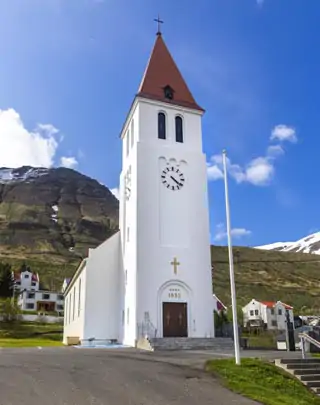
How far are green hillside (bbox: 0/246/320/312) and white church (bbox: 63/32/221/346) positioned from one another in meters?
57.1

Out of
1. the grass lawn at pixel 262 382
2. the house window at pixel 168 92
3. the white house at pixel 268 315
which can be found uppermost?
the house window at pixel 168 92

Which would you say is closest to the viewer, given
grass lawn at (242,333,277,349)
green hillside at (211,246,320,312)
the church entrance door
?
the church entrance door

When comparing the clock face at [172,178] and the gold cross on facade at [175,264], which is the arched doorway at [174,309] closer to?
the gold cross on facade at [175,264]

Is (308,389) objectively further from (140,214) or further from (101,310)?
(101,310)

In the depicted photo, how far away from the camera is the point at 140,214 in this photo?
98.0 ft

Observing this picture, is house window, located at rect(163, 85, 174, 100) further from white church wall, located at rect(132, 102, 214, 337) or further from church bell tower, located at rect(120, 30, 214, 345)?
white church wall, located at rect(132, 102, 214, 337)

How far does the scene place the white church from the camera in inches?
1125

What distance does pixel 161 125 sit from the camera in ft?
110

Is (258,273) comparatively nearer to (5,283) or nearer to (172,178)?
(5,283)

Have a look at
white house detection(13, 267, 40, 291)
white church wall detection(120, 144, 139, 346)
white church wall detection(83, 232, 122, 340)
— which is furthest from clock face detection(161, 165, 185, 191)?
white house detection(13, 267, 40, 291)

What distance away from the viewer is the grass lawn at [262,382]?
1164 centimetres

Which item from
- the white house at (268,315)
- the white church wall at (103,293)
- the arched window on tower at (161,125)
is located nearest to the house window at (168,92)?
the arched window on tower at (161,125)

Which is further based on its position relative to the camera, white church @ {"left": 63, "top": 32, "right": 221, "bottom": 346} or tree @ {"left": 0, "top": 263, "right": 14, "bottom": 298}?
tree @ {"left": 0, "top": 263, "right": 14, "bottom": 298}

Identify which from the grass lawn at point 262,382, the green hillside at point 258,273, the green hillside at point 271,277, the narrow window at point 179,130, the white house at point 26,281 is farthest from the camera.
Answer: the white house at point 26,281
